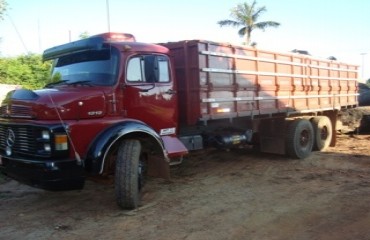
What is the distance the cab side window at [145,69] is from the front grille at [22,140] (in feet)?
5.27

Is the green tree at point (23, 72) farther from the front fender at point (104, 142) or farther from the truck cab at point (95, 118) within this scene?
the front fender at point (104, 142)

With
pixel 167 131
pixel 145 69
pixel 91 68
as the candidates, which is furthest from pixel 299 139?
pixel 91 68

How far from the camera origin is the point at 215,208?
6.22 meters

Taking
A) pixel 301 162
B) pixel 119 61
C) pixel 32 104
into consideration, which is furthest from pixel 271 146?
pixel 32 104

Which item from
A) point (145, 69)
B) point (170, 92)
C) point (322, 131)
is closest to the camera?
point (145, 69)

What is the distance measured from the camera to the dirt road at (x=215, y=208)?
5.24 m

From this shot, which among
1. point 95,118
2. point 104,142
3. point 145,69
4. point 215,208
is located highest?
point 145,69

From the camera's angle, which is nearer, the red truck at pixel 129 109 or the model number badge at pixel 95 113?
the red truck at pixel 129 109

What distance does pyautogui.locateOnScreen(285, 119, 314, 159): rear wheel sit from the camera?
10.2m

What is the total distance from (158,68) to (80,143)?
6.10 ft

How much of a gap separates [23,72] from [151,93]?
46.1 ft

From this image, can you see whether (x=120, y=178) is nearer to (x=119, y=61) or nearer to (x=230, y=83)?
(x=119, y=61)

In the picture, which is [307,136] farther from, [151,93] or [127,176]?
[127,176]

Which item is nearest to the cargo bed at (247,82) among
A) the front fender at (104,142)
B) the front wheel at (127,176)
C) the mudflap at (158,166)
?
the mudflap at (158,166)
